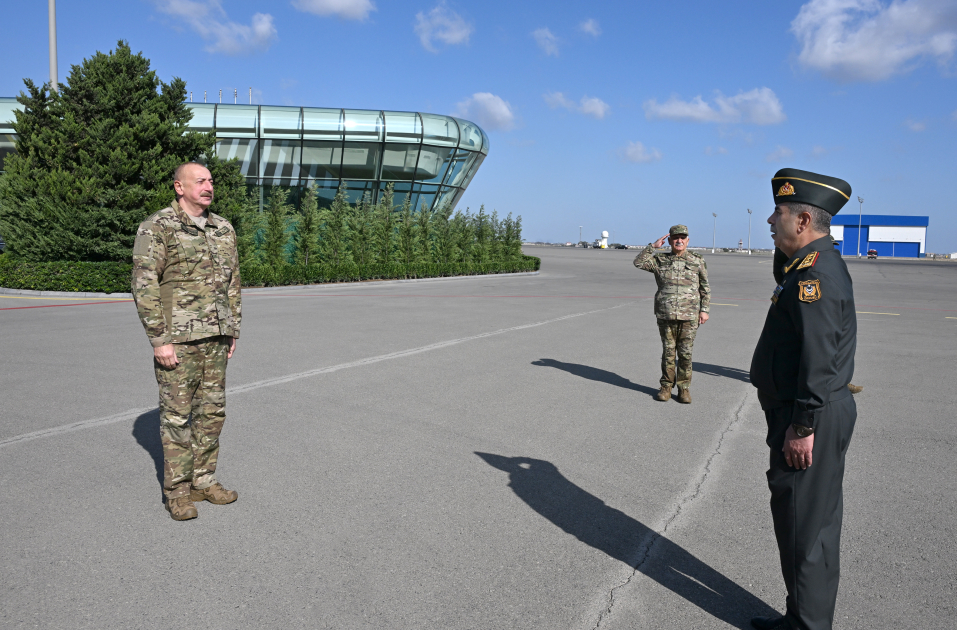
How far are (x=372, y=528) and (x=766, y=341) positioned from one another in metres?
2.27

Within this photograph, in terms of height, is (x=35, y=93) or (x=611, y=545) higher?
(x=35, y=93)

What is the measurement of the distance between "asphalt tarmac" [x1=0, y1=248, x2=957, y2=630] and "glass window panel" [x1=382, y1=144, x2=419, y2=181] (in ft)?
94.9

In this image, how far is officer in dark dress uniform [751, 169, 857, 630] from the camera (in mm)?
2660

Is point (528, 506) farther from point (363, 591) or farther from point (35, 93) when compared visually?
point (35, 93)

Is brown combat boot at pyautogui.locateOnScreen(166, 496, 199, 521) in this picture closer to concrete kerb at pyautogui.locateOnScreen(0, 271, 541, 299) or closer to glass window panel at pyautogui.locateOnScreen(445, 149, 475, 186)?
concrete kerb at pyautogui.locateOnScreen(0, 271, 541, 299)

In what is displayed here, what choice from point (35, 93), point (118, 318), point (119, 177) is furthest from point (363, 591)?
point (35, 93)

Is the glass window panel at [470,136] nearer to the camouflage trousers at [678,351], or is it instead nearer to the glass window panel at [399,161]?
the glass window panel at [399,161]

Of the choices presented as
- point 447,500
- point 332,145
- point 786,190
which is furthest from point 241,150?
point 786,190

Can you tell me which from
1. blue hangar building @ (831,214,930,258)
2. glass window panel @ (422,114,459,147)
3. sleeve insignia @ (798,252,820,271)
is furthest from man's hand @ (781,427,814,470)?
blue hangar building @ (831,214,930,258)

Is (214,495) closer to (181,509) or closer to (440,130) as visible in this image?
(181,509)

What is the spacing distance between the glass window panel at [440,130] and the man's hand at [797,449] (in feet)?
118

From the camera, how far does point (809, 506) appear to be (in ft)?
9.10

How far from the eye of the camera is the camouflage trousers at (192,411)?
13.2 ft

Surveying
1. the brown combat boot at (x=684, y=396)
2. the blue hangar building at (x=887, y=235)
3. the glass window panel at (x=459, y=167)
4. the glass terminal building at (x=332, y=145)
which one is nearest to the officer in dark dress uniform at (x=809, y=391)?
the brown combat boot at (x=684, y=396)
